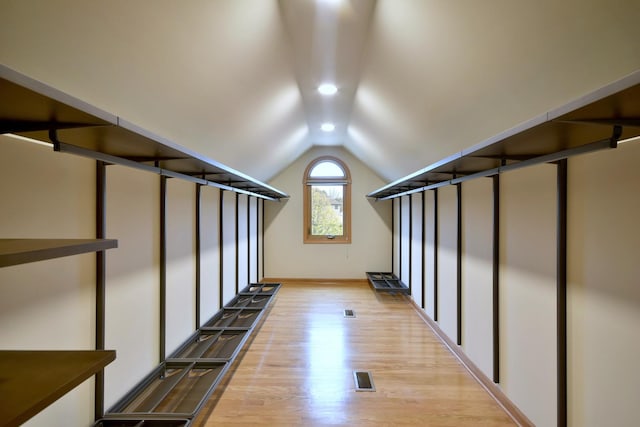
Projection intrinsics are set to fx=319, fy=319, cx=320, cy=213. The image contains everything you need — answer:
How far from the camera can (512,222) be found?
2059 mm

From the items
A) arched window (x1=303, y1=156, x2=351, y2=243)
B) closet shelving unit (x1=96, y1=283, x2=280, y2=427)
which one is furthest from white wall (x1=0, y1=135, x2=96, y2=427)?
arched window (x1=303, y1=156, x2=351, y2=243)

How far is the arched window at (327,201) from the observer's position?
6.10m

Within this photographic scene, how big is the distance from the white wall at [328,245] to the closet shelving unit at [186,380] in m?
2.80

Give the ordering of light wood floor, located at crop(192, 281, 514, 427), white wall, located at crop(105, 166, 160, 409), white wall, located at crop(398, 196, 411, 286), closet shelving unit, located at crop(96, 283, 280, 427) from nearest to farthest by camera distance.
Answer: closet shelving unit, located at crop(96, 283, 280, 427) → white wall, located at crop(105, 166, 160, 409) → light wood floor, located at crop(192, 281, 514, 427) → white wall, located at crop(398, 196, 411, 286)

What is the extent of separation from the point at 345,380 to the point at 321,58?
2.58m

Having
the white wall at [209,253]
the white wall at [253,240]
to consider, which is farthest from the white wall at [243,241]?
the white wall at [209,253]

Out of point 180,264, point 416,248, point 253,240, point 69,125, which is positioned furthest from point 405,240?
point 69,125

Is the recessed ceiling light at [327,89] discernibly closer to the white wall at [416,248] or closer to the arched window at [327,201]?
the white wall at [416,248]

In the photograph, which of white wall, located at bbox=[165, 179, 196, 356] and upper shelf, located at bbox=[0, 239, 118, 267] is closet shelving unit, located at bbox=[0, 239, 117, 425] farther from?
white wall, located at bbox=[165, 179, 196, 356]

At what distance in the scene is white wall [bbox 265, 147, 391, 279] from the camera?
19.9 ft

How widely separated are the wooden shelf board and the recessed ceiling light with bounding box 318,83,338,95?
290cm

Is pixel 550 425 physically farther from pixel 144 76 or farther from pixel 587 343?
pixel 144 76

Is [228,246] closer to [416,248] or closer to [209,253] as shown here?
[209,253]

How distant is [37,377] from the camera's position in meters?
0.72
